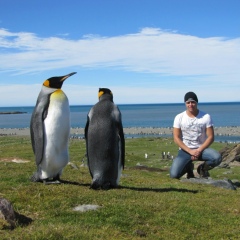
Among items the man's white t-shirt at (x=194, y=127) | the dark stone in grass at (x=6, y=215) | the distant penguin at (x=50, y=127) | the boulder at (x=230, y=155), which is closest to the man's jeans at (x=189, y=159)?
the man's white t-shirt at (x=194, y=127)

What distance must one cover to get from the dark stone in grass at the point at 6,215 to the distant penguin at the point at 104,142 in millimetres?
2794

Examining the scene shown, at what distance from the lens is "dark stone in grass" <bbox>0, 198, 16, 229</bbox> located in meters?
5.78

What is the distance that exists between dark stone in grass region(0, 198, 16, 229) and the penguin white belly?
2.80 metres

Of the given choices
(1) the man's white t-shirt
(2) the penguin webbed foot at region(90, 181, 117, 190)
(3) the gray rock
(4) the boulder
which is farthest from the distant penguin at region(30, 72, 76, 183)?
(4) the boulder

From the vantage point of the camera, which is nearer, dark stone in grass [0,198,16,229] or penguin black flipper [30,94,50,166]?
dark stone in grass [0,198,16,229]

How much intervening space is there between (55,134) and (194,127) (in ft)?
13.0

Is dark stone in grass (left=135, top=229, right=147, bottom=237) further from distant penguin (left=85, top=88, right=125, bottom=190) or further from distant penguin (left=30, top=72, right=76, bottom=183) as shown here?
distant penguin (left=30, top=72, right=76, bottom=183)

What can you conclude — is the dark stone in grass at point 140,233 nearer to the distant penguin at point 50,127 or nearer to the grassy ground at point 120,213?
the grassy ground at point 120,213

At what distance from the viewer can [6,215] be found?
5.91m

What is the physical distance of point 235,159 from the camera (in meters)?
23.5

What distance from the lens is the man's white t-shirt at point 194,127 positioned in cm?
1081

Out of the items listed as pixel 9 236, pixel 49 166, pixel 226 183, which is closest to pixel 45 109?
pixel 49 166

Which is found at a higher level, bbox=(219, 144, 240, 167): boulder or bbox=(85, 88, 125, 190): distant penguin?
bbox=(85, 88, 125, 190): distant penguin

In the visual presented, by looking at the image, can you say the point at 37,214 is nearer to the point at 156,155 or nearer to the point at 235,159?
the point at 235,159
